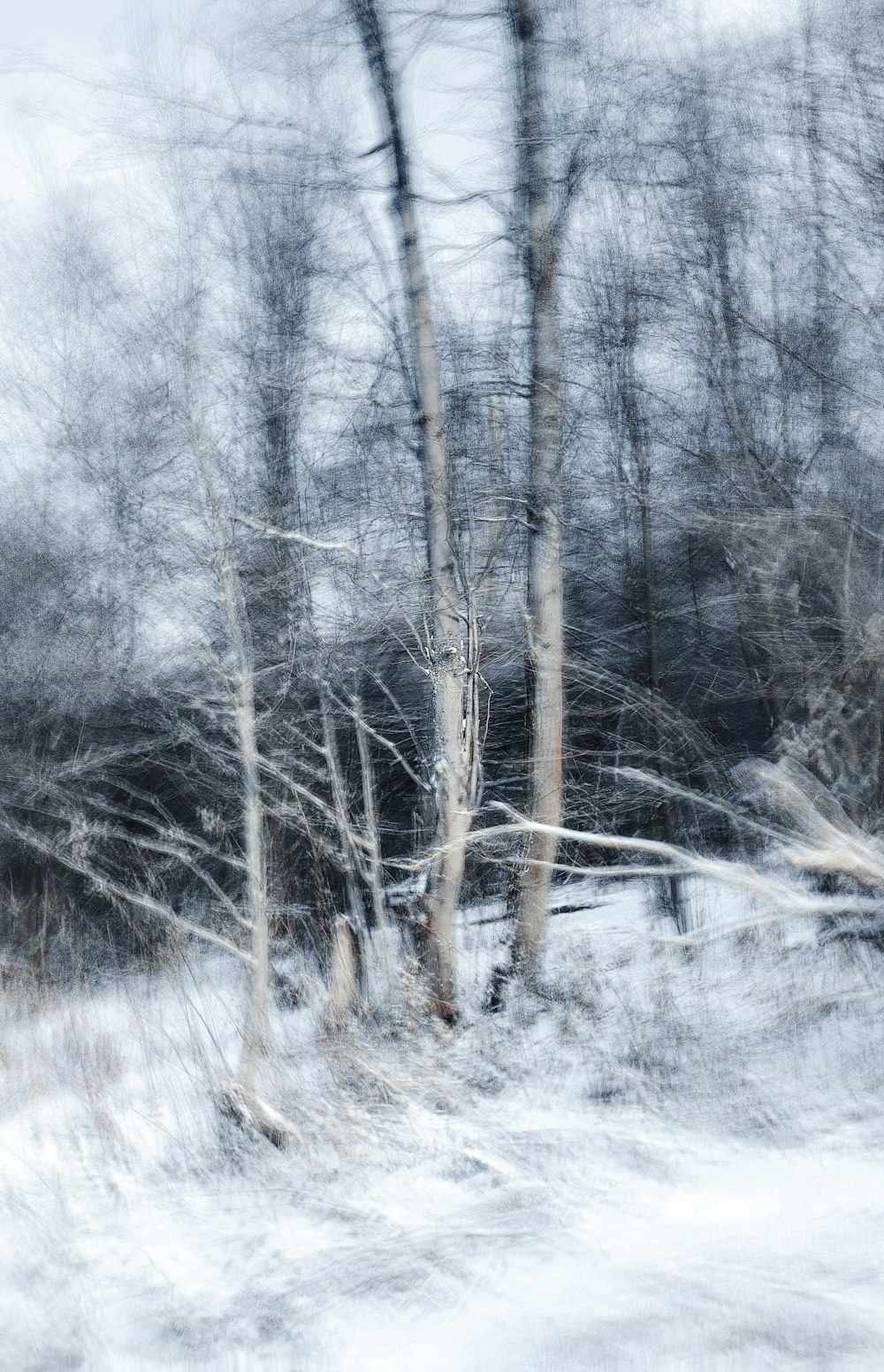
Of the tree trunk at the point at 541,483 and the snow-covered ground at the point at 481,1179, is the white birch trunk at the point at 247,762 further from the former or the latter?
the tree trunk at the point at 541,483

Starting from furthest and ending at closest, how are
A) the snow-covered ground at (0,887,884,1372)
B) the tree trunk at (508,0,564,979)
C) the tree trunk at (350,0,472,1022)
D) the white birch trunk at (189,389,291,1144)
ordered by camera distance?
1. the tree trunk at (508,0,564,979)
2. the tree trunk at (350,0,472,1022)
3. the white birch trunk at (189,389,291,1144)
4. the snow-covered ground at (0,887,884,1372)

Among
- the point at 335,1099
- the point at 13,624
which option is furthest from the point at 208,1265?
the point at 13,624

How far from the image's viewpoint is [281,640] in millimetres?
6574

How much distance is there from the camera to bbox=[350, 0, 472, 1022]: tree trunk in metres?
5.89

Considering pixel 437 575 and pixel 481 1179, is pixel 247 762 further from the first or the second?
pixel 481 1179

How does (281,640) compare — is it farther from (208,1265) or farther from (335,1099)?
(208,1265)

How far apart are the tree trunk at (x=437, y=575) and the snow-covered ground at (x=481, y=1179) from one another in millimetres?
477

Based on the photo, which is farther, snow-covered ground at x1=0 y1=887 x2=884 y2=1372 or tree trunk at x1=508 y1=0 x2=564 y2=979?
tree trunk at x1=508 y1=0 x2=564 y2=979

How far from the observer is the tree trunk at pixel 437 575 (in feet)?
19.3

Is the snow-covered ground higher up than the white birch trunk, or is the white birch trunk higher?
the white birch trunk

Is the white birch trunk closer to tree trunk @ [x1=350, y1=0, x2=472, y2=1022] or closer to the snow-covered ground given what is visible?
the snow-covered ground

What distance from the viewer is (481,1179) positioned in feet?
12.6

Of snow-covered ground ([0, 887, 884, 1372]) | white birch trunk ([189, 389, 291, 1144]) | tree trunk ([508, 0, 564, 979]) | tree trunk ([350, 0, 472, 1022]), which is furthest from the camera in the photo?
tree trunk ([508, 0, 564, 979])

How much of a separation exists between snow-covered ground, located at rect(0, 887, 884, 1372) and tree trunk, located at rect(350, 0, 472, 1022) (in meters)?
0.48
